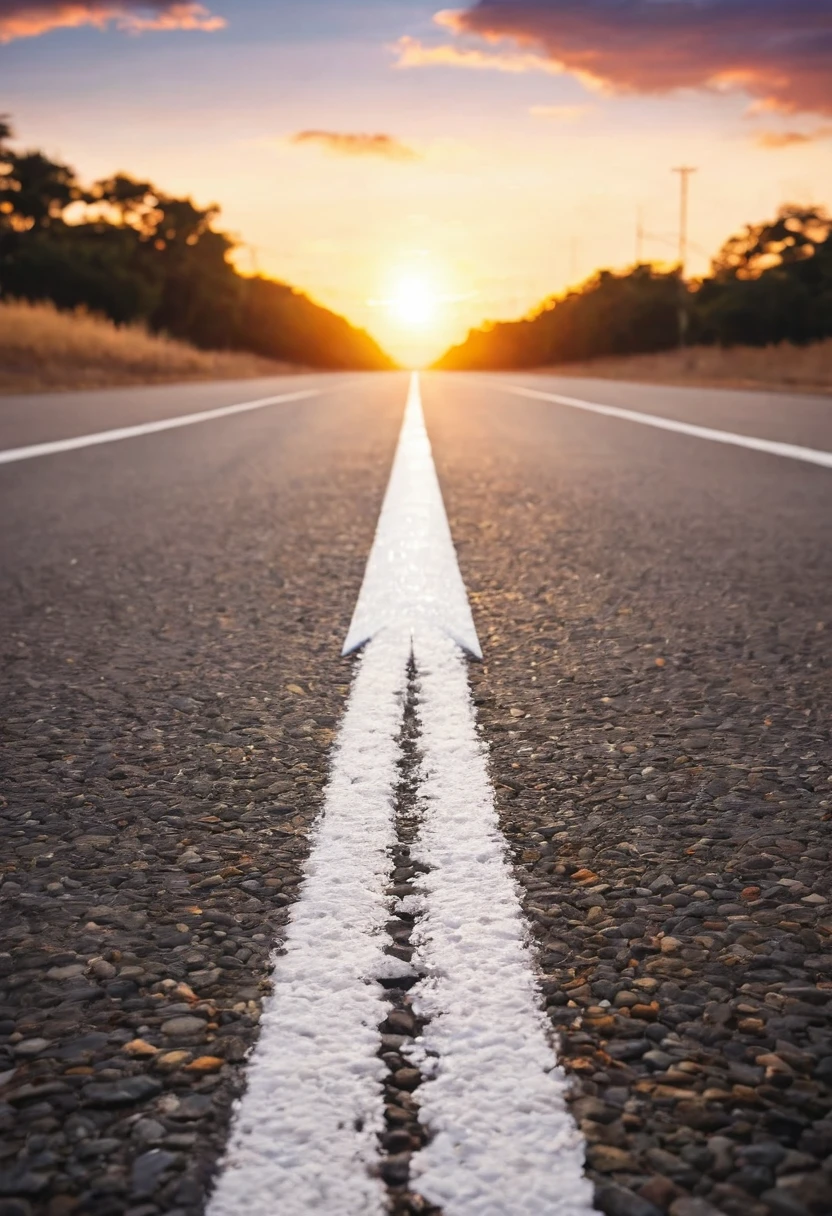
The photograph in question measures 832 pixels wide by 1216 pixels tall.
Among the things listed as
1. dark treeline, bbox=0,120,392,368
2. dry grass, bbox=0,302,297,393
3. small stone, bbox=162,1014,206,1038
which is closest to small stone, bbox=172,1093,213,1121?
small stone, bbox=162,1014,206,1038

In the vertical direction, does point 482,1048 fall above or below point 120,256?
below

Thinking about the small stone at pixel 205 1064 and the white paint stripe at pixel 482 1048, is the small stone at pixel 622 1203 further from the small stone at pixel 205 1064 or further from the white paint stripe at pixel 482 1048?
the small stone at pixel 205 1064

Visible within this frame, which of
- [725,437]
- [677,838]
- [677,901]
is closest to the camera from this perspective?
[677,901]

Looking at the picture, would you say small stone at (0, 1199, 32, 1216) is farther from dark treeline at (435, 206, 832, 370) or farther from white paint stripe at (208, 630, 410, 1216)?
dark treeline at (435, 206, 832, 370)

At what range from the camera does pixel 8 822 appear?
188 centimetres

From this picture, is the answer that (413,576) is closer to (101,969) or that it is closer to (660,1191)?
(101,969)

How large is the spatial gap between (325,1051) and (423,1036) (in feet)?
0.36

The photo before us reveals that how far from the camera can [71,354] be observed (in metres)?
24.7

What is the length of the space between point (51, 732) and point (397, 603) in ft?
4.58

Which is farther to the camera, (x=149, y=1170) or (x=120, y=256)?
(x=120, y=256)

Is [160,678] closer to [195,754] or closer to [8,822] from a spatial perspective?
[195,754]

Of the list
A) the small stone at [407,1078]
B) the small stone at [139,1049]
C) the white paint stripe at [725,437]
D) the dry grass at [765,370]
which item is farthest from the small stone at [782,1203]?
the dry grass at [765,370]

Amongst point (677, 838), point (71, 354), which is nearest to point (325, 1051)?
point (677, 838)

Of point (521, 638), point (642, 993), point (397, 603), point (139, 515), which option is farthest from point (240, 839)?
point (139, 515)
